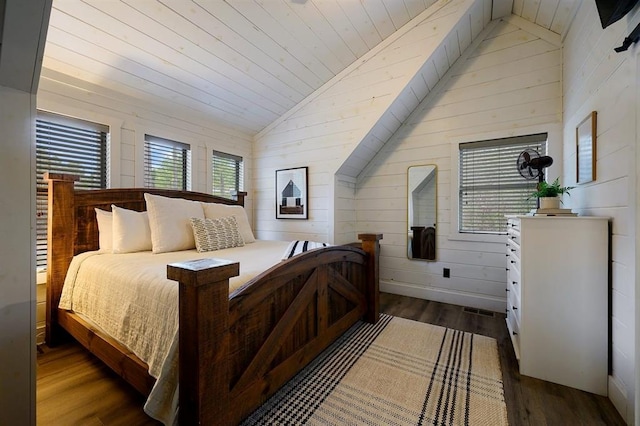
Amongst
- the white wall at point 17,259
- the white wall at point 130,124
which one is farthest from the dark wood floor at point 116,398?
the white wall at point 130,124

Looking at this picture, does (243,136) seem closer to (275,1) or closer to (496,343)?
(275,1)

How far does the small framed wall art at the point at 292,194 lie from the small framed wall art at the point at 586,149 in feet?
8.40

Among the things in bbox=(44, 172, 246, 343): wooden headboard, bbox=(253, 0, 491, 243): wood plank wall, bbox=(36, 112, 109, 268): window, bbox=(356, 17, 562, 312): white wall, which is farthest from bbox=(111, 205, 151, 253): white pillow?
bbox=(356, 17, 562, 312): white wall

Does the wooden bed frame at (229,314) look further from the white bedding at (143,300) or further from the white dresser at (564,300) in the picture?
the white dresser at (564,300)

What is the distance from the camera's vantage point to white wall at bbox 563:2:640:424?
4.30 feet

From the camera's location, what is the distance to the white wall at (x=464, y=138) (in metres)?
2.64

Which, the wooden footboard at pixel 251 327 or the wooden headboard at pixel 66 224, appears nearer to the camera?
the wooden footboard at pixel 251 327

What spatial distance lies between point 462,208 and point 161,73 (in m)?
3.38

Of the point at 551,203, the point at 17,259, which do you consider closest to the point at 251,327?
the point at 17,259

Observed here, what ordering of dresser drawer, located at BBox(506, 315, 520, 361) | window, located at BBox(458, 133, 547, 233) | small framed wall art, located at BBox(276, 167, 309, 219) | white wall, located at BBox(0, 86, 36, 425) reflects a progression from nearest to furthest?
white wall, located at BBox(0, 86, 36, 425), dresser drawer, located at BBox(506, 315, 520, 361), window, located at BBox(458, 133, 547, 233), small framed wall art, located at BBox(276, 167, 309, 219)

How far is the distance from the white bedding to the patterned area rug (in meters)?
0.49

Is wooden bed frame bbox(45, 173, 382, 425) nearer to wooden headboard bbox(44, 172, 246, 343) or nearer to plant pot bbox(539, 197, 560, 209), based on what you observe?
wooden headboard bbox(44, 172, 246, 343)

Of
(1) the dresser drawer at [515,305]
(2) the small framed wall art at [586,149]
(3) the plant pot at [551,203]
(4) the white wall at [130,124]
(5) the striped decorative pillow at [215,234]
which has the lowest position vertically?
(1) the dresser drawer at [515,305]

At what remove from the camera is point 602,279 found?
1.56m
